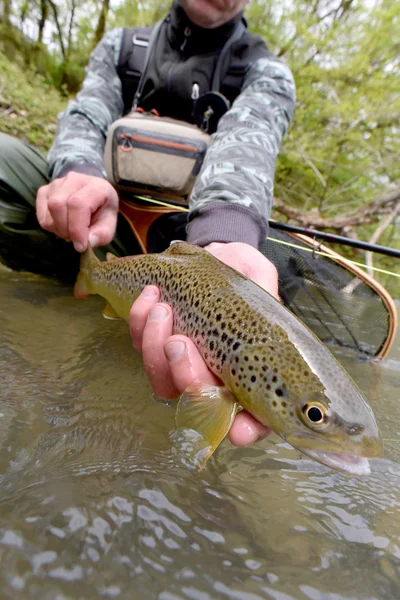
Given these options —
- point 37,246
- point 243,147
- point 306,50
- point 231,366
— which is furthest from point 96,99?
point 306,50

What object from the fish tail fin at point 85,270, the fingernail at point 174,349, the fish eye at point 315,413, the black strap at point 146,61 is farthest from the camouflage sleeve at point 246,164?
the fish eye at point 315,413

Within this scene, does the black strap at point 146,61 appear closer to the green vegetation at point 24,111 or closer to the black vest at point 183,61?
the black vest at point 183,61

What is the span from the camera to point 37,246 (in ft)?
10.0

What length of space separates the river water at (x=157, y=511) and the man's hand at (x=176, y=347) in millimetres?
181

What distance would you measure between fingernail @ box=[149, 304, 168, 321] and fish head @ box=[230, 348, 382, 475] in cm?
35

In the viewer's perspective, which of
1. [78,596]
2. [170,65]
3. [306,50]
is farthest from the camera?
[306,50]

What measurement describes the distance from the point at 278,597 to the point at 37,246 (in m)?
2.83

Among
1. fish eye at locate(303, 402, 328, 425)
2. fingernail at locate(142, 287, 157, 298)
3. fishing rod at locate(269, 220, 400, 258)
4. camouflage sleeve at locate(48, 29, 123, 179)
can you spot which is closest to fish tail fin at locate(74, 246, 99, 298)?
camouflage sleeve at locate(48, 29, 123, 179)

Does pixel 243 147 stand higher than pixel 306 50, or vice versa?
pixel 306 50

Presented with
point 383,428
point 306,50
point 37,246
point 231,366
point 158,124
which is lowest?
point 37,246

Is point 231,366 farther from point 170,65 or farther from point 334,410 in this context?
point 170,65

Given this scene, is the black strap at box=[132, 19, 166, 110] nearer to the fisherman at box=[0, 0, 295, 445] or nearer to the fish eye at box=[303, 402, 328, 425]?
the fisherman at box=[0, 0, 295, 445]

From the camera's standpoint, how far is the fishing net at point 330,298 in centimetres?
287

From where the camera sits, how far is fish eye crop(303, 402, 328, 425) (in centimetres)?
101
